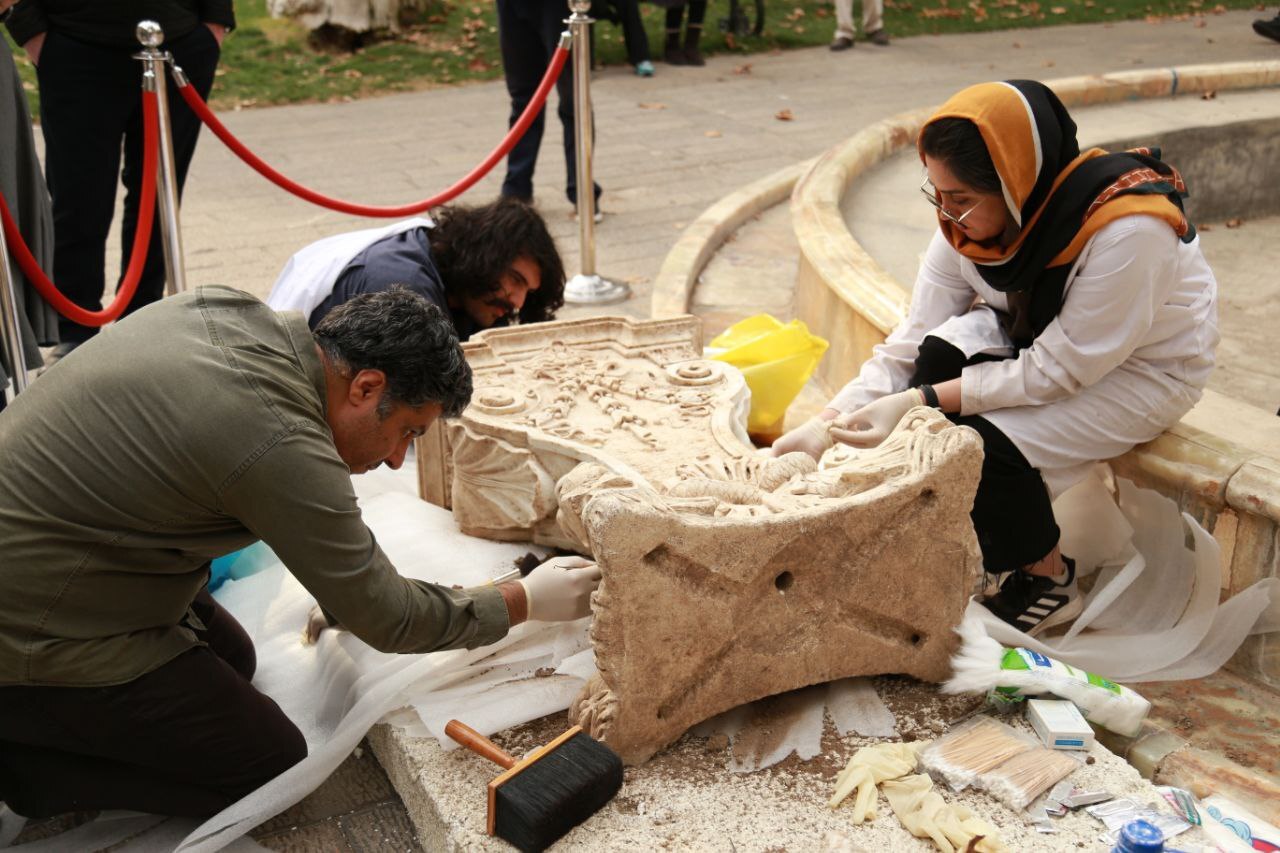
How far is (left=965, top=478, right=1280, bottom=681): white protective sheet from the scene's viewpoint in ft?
9.53

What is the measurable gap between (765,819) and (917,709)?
479mm

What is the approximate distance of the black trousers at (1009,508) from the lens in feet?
9.57

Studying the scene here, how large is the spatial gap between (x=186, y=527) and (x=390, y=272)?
1320mm

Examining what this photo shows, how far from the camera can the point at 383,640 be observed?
233cm

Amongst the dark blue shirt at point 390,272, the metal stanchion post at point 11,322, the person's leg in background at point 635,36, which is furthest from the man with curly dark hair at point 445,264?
the person's leg in background at point 635,36

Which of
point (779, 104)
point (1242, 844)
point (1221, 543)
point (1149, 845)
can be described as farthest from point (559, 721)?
point (779, 104)

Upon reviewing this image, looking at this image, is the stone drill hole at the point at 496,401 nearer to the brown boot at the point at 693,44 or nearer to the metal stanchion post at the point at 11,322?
the metal stanchion post at the point at 11,322

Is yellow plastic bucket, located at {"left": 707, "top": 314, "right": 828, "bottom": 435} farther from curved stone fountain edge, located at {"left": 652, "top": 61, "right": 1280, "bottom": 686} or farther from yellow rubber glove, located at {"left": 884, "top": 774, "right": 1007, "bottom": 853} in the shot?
yellow rubber glove, located at {"left": 884, "top": 774, "right": 1007, "bottom": 853}

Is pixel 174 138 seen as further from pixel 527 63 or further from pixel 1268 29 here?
pixel 1268 29

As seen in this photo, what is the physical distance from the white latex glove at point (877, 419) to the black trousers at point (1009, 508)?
0.50 feet

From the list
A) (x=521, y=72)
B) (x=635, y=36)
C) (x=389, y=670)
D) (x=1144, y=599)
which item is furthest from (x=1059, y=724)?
(x=635, y=36)

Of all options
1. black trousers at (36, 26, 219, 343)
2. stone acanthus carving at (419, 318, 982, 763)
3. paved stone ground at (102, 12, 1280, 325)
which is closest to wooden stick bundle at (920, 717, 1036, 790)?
stone acanthus carving at (419, 318, 982, 763)

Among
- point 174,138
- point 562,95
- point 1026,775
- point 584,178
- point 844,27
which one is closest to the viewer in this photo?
point 1026,775

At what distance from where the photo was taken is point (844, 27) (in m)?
10.3
